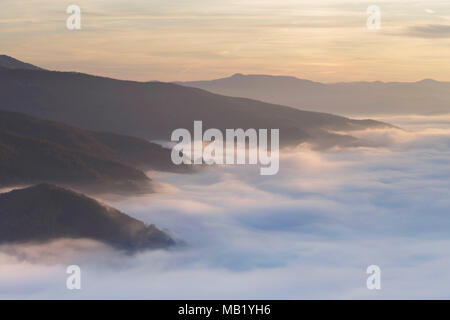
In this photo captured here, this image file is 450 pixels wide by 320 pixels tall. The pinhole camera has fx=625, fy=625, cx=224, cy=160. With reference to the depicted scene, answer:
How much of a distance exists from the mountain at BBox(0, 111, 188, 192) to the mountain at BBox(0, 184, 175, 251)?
23661 mm

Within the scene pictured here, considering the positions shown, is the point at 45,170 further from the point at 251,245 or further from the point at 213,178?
the point at 213,178

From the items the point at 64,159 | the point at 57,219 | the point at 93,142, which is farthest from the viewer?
the point at 93,142

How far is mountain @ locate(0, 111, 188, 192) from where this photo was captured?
8406cm

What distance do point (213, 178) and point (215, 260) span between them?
71271 mm

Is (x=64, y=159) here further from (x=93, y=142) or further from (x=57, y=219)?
(x=57, y=219)

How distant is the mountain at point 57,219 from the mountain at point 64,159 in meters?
23.7

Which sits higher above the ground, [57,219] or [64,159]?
[64,159]

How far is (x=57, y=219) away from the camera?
56.8 m

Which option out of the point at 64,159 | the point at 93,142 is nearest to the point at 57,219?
the point at 64,159

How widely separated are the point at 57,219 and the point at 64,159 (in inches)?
1350

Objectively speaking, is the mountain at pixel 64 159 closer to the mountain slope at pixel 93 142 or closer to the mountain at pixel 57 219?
the mountain slope at pixel 93 142

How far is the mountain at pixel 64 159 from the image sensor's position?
84062 mm

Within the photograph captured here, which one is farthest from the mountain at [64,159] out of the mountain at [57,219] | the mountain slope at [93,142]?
the mountain at [57,219]

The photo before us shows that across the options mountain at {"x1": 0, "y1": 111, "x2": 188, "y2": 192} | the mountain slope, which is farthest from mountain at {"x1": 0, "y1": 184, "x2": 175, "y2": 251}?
the mountain slope
